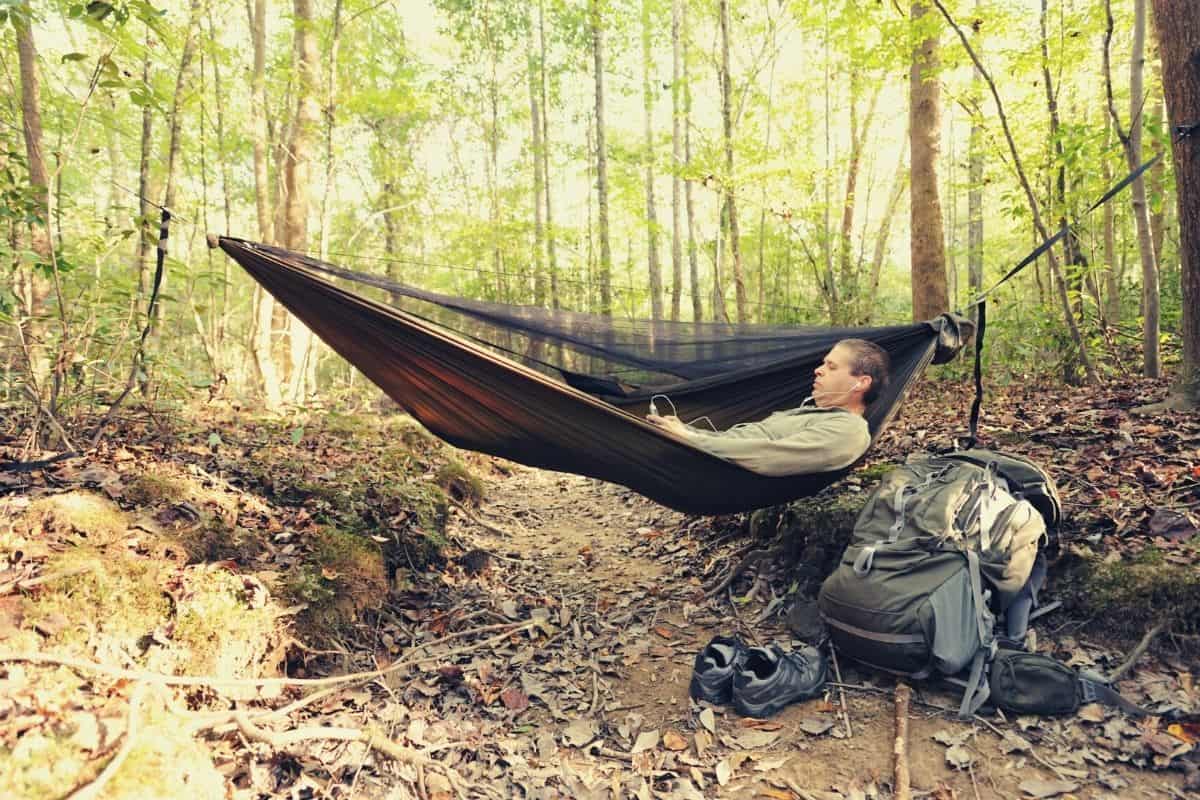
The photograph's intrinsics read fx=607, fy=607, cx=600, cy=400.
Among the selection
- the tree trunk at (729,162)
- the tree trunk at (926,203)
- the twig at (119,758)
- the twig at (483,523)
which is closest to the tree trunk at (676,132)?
the tree trunk at (729,162)

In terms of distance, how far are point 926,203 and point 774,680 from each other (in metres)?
3.95

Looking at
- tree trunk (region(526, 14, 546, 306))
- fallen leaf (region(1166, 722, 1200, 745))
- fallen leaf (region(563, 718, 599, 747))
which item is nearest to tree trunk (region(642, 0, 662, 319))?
tree trunk (region(526, 14, 546, 306))

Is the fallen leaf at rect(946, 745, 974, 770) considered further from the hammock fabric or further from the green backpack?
the hammock fabric

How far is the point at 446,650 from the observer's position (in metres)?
1.91

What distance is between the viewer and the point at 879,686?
5.24ft

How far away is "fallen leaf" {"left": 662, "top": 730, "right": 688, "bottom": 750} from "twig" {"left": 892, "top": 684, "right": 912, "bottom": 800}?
0.47m

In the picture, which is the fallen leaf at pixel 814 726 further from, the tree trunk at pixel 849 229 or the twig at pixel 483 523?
the tree trunk at pixel 849 229

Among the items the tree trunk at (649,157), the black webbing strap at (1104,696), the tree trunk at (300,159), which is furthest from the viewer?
the tree trunk at (649,157)

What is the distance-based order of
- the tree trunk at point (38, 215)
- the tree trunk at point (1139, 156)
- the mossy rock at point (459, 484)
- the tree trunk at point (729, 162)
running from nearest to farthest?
the tree trunk at point (38, 215) < the tree trunk at point (1139, 156) < the mossy rock at point (459, 484) < the tree trunk at point (729, 162)

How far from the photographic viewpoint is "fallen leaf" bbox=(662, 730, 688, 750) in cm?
149

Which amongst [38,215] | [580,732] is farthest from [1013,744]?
[38,215]

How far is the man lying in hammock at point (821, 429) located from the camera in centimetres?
181

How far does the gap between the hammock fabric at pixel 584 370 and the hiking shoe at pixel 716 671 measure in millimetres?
457

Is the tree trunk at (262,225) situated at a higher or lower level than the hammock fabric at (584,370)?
higher
